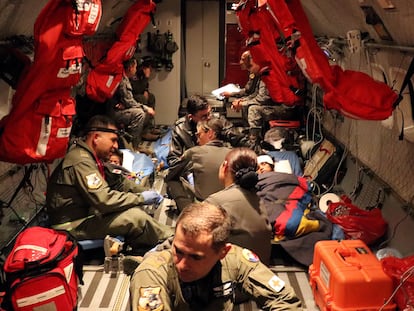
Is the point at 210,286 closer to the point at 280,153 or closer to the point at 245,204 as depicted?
the point at 245,204

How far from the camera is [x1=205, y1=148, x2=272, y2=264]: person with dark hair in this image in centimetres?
289

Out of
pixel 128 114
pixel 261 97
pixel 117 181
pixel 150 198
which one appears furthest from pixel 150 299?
pixel 261 97

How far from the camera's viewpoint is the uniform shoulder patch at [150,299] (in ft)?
5.78

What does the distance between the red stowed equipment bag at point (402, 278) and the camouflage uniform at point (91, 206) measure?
5.66ft

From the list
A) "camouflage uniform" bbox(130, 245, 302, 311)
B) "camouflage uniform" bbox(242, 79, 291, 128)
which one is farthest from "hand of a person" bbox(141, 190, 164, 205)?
"camouflage uniform" bbox(242, 79, 291, 128)

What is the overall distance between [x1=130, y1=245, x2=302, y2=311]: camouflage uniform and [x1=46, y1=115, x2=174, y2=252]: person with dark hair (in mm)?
1521

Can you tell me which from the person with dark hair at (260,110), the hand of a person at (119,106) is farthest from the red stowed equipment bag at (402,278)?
the hand of a person at (119,106)

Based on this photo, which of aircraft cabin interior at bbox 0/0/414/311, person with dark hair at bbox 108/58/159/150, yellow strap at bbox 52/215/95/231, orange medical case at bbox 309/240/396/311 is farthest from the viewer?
person with dark hair at bbox 108/58/159/150

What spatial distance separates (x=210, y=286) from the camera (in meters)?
1.94

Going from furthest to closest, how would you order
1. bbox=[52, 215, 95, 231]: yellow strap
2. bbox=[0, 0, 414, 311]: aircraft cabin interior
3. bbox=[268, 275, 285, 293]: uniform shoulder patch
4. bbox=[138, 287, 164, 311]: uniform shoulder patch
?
1. bbox=[52, 215, 95, 231]: yellow strap
2. bbox=[0, 0, 414, 311]: aircraft cabin interior
3. bbox=[268, 275, 285, 293]: uniform shoulder patch
4. bbox=[138, 287, 164, 311]: uniform shoulder patch

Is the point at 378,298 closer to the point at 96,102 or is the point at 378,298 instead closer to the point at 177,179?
the point at 177,179

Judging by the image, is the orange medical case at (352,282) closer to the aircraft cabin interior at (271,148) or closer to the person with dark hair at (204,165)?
the aircraft cabin interior at (271,148)

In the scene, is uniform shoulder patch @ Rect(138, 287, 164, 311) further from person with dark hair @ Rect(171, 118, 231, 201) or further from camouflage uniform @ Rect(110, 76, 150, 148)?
camouflage uniform @ Rect(110, 76, 150, 148)

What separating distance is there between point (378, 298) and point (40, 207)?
2931 millimetres
